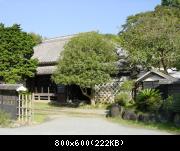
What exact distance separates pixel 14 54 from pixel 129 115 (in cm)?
1549

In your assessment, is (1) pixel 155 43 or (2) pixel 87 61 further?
(1) pixel 155 43

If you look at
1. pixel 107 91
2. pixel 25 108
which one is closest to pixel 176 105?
pixel 25 108

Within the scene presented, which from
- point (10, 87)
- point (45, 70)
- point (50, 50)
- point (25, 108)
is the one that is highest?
point (50, 50)

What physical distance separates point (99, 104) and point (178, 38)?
8.20 m

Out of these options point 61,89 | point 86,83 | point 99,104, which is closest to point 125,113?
point 86,83

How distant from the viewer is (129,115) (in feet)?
78.8

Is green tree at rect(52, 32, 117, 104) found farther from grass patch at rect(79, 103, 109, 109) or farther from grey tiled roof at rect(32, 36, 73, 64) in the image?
grey tiled roof at rect(32, 36, 73, 64)

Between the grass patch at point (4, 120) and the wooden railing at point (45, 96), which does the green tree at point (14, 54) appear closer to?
the wooden railing at point (45, 96)

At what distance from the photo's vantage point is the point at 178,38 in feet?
101

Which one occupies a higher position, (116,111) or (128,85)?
(128,85)

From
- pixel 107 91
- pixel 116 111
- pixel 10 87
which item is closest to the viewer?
pixel 10 87

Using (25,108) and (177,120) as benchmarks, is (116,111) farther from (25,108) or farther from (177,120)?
(25,108)

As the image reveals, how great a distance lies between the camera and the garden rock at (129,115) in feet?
77.4

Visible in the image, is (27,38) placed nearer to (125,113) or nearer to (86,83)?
(86,83)
